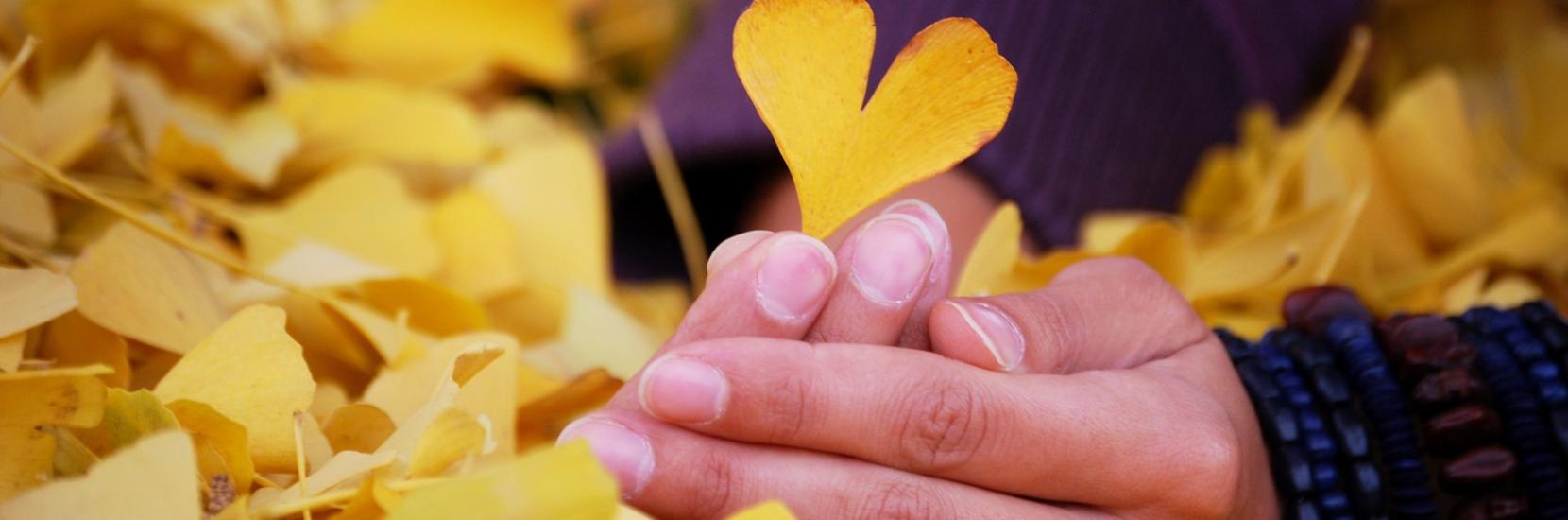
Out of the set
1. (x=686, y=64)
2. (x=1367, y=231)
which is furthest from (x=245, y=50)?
(x=1367, y=231)

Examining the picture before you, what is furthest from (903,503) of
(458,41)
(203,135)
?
(458,41)

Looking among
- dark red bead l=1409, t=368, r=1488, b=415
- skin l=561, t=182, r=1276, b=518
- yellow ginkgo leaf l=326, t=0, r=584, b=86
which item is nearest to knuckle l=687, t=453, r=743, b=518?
skin l=561, t=182, r=1276, b=518

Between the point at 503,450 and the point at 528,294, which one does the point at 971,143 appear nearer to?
the point at 503,450

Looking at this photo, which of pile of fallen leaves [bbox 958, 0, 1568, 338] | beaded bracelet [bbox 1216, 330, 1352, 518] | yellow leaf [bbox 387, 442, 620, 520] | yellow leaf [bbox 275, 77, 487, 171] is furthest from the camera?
yellow leaf [bbox 275, 77, 487, 171]

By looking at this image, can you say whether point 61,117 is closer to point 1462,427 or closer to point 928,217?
point 928,217

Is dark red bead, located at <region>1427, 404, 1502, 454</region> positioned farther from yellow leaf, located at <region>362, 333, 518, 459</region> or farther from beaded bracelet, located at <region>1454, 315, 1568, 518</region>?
yellow leaf, located at <region>362, 333, 518, 459</region>

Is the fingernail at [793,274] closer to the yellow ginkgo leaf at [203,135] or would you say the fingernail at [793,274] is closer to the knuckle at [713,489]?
the knuckle at [713,489]
